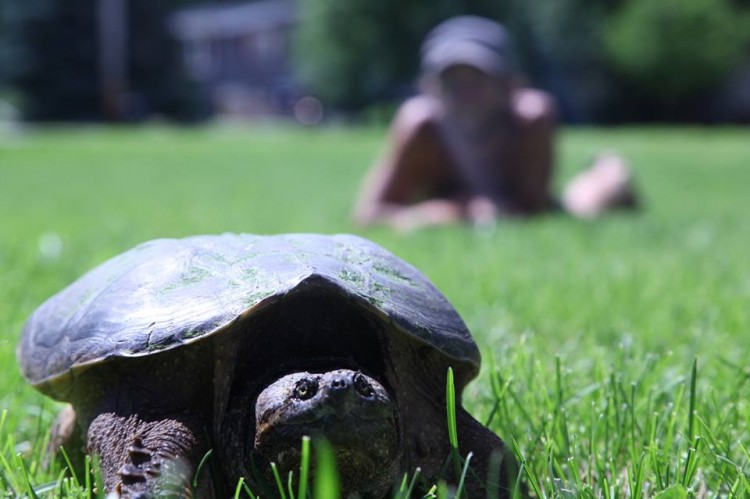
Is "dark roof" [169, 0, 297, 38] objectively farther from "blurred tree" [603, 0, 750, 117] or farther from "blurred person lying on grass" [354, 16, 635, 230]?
"blurred person lying on grass" [354, 16, 635, 230]

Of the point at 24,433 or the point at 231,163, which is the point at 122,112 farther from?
the point at 24,433

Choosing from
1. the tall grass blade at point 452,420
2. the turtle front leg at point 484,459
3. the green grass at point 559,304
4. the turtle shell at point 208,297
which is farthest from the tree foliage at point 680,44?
the tall grass blade at point 452,420


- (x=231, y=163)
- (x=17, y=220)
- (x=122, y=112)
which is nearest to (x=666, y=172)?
(x=231, y=163)

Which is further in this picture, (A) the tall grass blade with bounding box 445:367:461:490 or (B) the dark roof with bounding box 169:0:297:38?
(B) the dark roof with bounding box 169:0:297:38

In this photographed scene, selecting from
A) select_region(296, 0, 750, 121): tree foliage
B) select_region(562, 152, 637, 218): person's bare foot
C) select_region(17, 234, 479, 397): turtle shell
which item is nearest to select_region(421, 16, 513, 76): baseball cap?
select_region(562, 152, 637, 218): person's bare foot

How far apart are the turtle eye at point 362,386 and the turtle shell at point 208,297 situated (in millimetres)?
177

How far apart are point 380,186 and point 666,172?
689 cm

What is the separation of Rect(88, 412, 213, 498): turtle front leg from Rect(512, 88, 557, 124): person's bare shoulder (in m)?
4.99

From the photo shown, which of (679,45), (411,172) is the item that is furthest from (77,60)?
(411,172)

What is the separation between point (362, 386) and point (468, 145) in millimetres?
4980

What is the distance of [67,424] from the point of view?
1644 mm

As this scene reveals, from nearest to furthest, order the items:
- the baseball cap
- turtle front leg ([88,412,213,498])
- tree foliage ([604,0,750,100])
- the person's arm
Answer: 1. turtle front leg ([88,412,213,498])
2. the baseball cap
3. the person's arm
4. tree foliage ([604,0,750,100])

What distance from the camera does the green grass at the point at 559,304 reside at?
1563 millimetres

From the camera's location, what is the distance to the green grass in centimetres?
156
